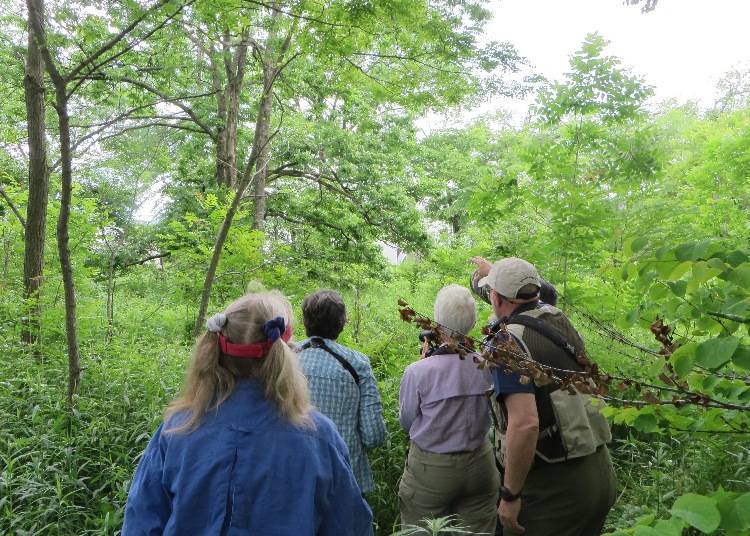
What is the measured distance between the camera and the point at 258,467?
1.58m

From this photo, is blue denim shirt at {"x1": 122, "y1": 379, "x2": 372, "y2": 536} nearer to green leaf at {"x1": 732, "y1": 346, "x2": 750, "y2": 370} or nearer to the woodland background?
the woodland background

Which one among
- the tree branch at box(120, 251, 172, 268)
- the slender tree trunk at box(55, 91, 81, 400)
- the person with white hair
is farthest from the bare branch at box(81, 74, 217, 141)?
the person with white hair

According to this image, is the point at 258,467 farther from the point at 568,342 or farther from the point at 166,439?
the point at 568,342

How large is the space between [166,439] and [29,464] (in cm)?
265

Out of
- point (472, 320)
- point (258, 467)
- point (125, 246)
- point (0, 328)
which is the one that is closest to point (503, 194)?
point (472, 320)

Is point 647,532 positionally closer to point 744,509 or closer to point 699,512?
point 699,512

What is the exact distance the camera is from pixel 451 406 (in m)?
2.82

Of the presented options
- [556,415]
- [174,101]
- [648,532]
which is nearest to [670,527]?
[648,532]

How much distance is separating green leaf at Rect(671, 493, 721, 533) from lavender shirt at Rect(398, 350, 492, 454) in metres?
1.72

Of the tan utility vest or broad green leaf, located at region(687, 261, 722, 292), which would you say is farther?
the tan utility vest

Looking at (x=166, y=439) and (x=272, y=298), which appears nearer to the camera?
(x=166, y=439)

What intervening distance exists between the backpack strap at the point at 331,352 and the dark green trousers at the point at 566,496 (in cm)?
99

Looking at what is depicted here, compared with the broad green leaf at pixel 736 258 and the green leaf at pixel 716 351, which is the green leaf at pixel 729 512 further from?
the broad green leaf at pixel 736 258

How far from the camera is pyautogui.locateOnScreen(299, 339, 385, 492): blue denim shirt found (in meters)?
2.78
